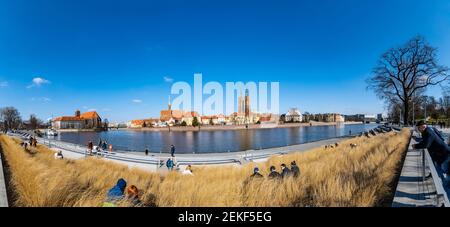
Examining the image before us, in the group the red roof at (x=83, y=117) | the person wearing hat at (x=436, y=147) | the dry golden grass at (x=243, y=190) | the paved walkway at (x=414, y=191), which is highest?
the red roof at (x=83, y=117)

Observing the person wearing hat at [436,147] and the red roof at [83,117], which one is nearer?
the person wearing hat at [436,147]

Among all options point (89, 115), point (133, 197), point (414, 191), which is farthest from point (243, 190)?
point (89, 115)

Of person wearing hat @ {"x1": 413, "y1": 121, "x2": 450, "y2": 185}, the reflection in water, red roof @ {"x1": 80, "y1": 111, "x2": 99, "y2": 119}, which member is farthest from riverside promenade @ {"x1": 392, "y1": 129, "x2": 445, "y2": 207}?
red roof @ {"x1": 80, "y1": 111, "x2": 99, "y2": 119}

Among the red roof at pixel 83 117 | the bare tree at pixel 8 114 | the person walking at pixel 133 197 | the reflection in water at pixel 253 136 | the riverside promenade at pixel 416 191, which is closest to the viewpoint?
the riverside promenade at pixel 416 191

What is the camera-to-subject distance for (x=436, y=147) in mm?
1896

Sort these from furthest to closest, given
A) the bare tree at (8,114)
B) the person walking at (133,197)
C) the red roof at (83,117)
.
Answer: the red roof at (83,117) < the bare tree at (8,114) < the person walking at (133,197)

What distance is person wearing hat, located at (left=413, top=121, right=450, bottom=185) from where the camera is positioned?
1.74 m

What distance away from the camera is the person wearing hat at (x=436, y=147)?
1.74 meters

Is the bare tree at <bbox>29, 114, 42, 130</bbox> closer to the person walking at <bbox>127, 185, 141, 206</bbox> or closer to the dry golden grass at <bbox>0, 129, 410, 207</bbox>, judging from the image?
the dry golden grass at <bbox>0, 129, 410, 207</bbox>

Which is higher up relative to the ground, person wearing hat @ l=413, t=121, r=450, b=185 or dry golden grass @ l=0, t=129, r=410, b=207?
person wearing hat @ l=413, t=121, r=450, b=185

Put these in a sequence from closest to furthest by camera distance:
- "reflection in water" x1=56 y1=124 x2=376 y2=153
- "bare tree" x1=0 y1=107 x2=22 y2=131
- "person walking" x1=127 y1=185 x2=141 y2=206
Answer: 1. "person walking" x1=127 y1=185 x2=141 y2=206
2. "bare tree" x1=0 y1=107 x2=22 y2=131
3. "reflection in water" x1=56 y1=124 x2=376 y2=153

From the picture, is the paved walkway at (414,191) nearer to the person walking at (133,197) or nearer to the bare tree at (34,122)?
the person walking at (133,197)

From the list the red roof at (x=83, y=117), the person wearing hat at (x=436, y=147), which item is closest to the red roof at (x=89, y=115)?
the red roof at (x=83, y=117)

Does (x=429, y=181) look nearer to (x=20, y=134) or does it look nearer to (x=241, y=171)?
(x=241, y=171)
